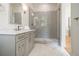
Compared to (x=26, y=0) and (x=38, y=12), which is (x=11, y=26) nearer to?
(x=26, y=0)

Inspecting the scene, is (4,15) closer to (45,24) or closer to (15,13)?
(15,13)

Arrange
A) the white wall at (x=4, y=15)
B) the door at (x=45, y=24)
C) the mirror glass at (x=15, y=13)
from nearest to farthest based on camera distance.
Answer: the white wall at (x=4, y=15), the mirror glass at (x=15, y=13), the door at (x=45, y=24)

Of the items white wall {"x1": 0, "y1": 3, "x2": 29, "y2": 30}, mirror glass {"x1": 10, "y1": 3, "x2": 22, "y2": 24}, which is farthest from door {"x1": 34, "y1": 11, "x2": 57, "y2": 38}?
white wall {"x1": 0, "y1": 3, "x2": 29, "y2": 30}

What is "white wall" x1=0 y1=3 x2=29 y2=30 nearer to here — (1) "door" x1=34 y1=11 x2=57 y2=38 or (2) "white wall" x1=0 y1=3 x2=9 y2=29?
(2) "white wall" x1=0 y1=3 x2=9 y2=29

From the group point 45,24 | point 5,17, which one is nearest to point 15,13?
point 5,17

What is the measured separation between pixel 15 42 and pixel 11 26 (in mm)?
1533

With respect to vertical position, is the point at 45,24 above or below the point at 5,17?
below

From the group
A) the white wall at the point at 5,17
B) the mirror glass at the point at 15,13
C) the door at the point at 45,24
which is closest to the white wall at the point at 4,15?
the white wall at the point at 5,17

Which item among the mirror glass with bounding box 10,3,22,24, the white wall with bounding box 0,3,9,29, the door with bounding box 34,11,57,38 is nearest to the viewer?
the white wall with bounding box 0,3,9,29

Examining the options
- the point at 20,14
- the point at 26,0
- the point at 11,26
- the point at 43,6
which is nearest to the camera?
the point at 26,0

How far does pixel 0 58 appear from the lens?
1.62 meters

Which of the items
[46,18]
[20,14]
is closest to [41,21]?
[46,18]

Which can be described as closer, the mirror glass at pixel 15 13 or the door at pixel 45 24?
the mirror glass at pixel 15 13

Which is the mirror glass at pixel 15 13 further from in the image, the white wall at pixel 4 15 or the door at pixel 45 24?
the door at pixel 45 24
